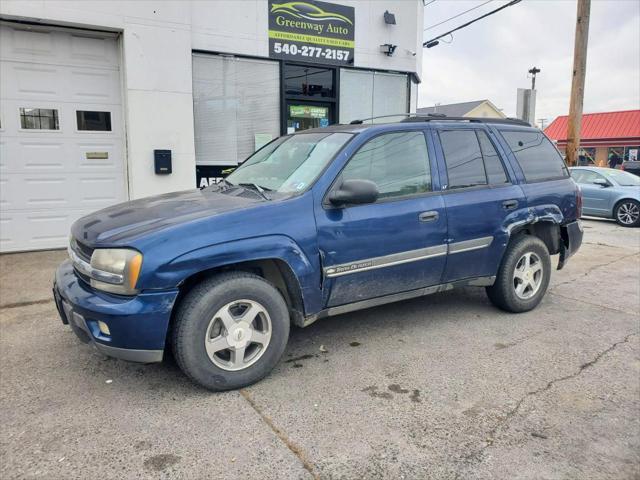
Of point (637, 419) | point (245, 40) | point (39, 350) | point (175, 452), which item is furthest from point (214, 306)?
point (245, 40)

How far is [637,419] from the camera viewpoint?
10.0 ft

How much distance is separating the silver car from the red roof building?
2248 centimetres

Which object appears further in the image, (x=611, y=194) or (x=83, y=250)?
(x=611, y=194)

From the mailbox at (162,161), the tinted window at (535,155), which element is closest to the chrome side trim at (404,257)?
the tinted window at (535,155)

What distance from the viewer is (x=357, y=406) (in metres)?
3.12

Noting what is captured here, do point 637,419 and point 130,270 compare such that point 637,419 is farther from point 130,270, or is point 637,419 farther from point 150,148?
point 150,148

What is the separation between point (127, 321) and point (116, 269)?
12.7 inches

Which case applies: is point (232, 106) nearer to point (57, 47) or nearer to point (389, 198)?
point (57, 47)

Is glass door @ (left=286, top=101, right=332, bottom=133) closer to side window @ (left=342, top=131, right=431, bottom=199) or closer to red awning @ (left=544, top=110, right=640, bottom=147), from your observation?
side window @ (left=342, top=131, right=431, bottom=199)

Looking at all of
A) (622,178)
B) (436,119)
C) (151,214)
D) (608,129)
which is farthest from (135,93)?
(608,129)

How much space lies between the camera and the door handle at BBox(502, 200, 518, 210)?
15.0 ft

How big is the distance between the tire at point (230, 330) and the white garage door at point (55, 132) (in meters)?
5.47

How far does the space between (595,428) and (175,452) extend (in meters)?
2.41

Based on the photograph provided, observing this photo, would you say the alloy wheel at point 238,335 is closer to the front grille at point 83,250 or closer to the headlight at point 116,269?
the headlight at point 116,269
